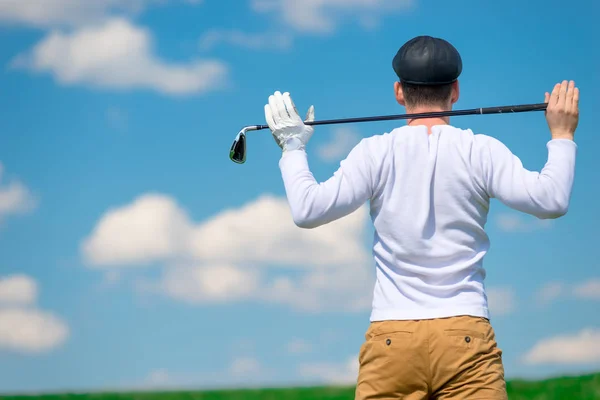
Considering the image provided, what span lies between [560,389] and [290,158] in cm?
497

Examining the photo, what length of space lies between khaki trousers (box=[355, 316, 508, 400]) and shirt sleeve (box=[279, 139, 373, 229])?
46 centimetres

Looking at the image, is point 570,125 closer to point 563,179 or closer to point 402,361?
point 563,179

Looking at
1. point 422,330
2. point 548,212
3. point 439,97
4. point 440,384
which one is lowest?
point 440,384

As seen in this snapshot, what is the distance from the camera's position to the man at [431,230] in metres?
2.96

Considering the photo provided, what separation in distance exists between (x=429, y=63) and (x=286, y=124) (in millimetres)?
616

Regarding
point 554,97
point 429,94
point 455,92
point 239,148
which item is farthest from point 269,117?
point 554,97

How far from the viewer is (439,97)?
3.25 m

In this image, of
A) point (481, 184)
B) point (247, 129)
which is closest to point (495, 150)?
point (481, 184)

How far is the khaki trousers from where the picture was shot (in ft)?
9.66

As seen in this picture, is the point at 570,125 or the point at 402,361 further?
the point at 570,125

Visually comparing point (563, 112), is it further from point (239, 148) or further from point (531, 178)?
point (239, 148)

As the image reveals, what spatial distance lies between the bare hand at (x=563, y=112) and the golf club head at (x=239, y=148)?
1.34m

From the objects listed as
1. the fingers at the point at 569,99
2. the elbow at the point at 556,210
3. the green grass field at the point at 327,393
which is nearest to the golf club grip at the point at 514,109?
the fingers at the point at 569,99

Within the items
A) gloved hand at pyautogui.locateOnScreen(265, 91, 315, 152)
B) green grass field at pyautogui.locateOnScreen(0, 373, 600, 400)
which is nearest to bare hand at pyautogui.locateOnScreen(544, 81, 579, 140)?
gloved hand at pyautogui.locateOnScreen(265, 91, 315, 152)
